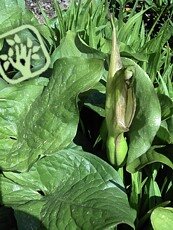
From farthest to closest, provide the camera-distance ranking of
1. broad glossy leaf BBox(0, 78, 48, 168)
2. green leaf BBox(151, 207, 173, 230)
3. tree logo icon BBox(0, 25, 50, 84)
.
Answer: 1. tree logo icon BBox(0, 25, 50, 84)
2. broad glossy leaf BBox(0, 78, 48, 168)
3. green leaf BBox(151, 207, 173, 230)

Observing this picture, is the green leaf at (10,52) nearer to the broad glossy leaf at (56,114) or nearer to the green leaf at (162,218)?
the broad glossy leaf at (56,114)

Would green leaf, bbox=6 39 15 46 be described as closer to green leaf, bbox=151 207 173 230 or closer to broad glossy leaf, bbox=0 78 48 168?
broad glossy leaf, bbox=0 78 48 168

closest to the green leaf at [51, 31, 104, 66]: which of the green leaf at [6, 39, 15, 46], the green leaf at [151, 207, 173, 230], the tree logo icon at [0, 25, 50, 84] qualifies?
the tree logo icon at [0, 25, 50, 84]

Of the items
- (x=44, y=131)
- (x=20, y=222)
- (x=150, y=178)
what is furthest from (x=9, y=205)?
(x=150, y=178)

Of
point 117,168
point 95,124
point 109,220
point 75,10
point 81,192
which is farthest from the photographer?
point 75,10

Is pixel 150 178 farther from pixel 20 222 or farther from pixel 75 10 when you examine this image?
pixel 75 10

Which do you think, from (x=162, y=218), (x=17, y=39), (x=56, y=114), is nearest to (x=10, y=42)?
(x=17, y=39)
